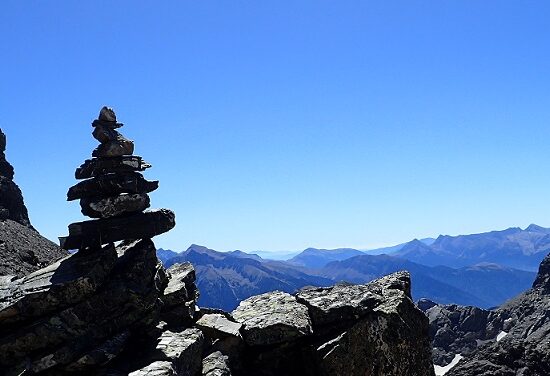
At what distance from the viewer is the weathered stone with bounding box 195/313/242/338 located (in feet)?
87.6

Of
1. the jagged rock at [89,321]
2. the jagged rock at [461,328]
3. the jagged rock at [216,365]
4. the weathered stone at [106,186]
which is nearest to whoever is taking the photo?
the jagged rock at [89,321]

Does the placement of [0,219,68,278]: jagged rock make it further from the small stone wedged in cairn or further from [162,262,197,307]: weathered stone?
the small stone wedged in cairn

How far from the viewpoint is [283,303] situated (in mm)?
30500

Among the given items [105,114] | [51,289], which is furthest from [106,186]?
[51,289]

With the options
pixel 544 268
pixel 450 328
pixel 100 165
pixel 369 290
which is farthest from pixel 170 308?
pixel 544 268

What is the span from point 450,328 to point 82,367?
169 meters

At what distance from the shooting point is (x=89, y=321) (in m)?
23.4

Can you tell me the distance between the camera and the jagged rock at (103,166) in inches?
1123

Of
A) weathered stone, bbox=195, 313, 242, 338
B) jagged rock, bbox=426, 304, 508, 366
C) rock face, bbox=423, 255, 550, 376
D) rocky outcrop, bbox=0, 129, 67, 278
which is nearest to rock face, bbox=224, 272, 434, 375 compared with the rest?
weathered stone, bbox=195, 313, 242, 338

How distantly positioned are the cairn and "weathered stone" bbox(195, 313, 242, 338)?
5936 millimetres

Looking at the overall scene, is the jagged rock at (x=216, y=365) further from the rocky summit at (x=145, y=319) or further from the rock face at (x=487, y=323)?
the rock face at (x=487, y=323)

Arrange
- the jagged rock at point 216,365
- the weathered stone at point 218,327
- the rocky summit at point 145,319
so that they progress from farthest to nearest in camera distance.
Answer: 1. the weathered stone at point 218,327
2. the jagged rock at point 216,365
3. the rocky summit at point 145,319

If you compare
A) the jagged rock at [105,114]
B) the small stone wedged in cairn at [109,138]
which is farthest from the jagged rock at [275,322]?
the jagged rock at [105,114]

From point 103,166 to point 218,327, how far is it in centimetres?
1156
